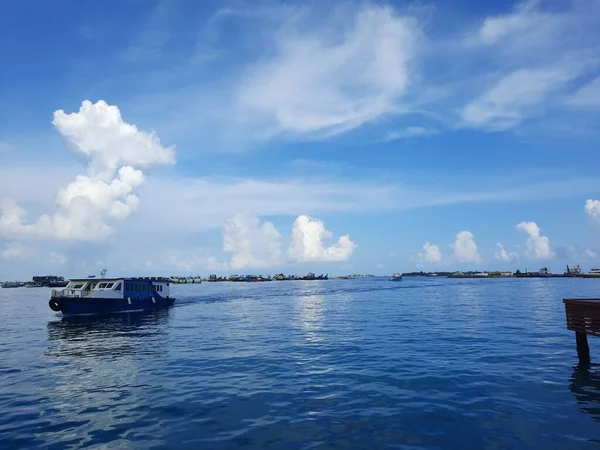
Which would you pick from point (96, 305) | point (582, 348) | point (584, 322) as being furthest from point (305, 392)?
point (96, 305)

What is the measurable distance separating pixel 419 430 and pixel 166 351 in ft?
70.6

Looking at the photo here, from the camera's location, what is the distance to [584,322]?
75.4 ft

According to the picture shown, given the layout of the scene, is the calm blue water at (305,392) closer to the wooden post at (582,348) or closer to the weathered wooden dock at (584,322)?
the wooden post at (582,348)

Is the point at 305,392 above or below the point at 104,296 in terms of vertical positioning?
below

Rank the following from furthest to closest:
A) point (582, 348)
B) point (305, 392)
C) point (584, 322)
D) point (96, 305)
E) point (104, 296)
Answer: point (104, 296)
point (96, 305)
point (582, 348)
point (584, 322)
point (305, 392)

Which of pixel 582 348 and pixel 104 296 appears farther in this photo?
pixel 104 296

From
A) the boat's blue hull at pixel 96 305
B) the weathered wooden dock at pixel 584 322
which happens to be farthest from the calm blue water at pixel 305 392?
the boat's blue hull at pixel 96 305

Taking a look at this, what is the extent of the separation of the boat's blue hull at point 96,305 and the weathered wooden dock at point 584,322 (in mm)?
58718

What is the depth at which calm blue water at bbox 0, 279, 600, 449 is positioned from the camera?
13.4 meters

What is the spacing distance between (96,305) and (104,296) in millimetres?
1780

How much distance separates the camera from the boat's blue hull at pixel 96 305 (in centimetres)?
5481

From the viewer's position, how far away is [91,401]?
58.0 feet

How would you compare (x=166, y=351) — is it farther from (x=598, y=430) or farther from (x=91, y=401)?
(x=598, y=430)

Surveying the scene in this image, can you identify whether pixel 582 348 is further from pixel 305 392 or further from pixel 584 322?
pixel 305 392
